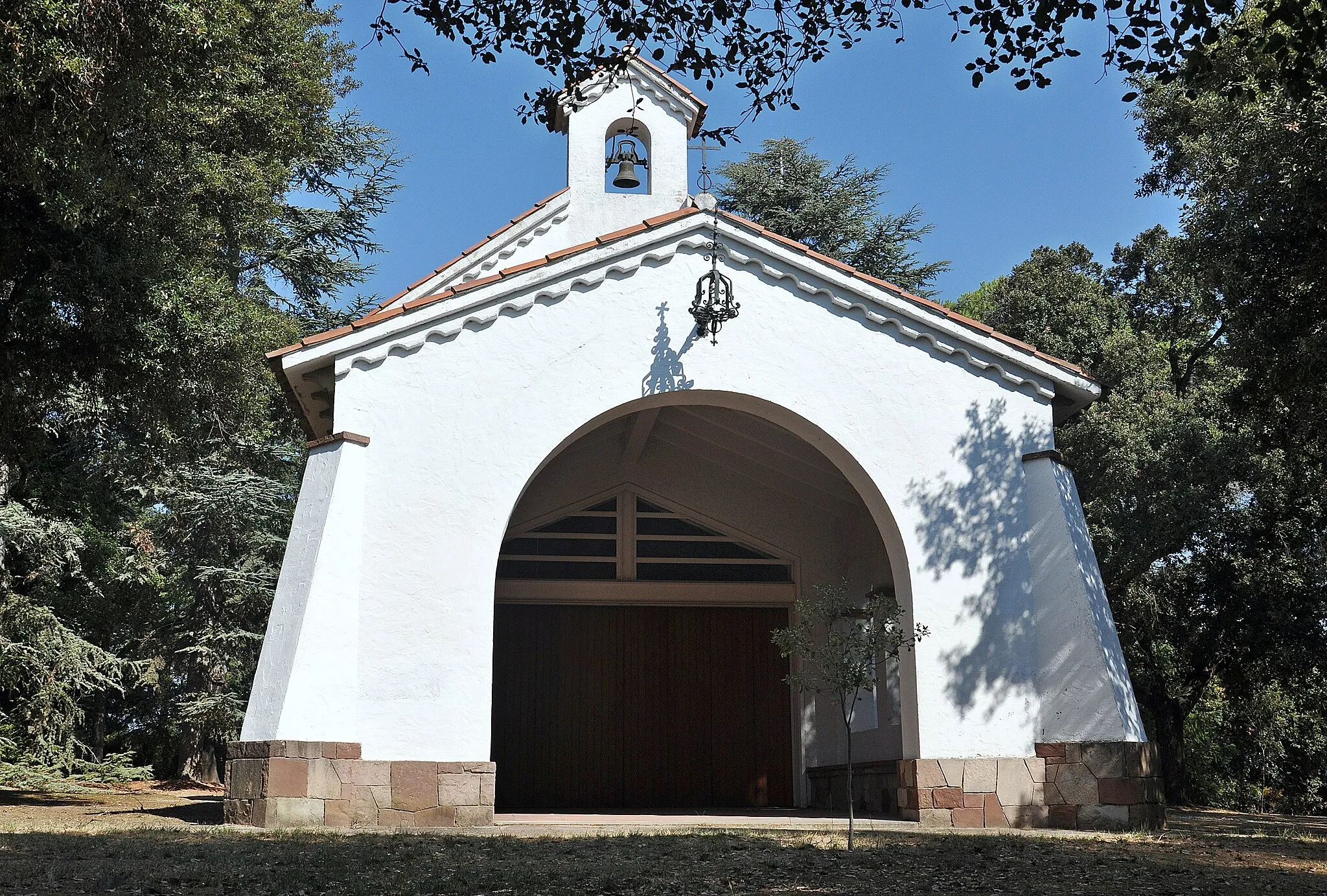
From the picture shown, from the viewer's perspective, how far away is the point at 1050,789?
11.7 metres

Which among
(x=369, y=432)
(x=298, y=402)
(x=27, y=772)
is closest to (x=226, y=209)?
(x=298, y=402)

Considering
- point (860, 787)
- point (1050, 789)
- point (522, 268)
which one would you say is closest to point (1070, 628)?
point (1050, 789)

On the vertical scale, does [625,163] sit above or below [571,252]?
above

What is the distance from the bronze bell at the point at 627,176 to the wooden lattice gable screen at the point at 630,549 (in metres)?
4.48

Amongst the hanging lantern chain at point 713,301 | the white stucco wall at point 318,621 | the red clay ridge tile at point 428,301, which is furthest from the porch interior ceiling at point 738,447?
the white stucco wall at point 318,621

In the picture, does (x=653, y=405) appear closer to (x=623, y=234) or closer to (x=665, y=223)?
(x=623, y=234)

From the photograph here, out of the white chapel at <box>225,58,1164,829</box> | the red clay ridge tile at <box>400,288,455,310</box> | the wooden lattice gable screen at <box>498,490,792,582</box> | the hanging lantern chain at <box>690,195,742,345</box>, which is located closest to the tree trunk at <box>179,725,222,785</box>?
the wooden lattice gable screen at <box>498,490,792,582</box>

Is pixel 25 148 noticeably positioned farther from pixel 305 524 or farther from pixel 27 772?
pixel 27 772

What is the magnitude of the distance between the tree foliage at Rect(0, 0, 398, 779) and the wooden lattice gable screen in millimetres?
4328

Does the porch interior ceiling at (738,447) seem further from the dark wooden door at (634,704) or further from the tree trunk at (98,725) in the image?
the tree trunk at (98,725)

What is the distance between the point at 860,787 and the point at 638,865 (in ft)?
24.7

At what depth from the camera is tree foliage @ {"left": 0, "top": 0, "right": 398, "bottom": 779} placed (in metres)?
9.45

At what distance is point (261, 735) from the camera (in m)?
10.7

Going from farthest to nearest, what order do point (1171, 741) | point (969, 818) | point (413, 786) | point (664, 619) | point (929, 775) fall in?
point (1171, 741), point (664, 619), point (929, 775), point (969, 818), point (413, 786)
